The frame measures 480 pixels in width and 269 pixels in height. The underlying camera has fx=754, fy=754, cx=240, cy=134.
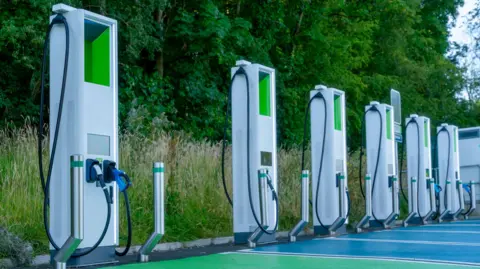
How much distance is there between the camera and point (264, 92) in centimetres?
988

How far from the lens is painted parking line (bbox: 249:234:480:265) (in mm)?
7332

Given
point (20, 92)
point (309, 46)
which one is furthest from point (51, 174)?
point (309, 46)

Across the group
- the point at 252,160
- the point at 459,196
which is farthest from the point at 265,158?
the point at 459,196

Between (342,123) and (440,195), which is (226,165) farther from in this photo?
(440,195)

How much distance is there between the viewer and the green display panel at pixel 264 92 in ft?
32.2

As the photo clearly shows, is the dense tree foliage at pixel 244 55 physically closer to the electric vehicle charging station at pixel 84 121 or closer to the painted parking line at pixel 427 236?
the painted parking line at pixel 427 236

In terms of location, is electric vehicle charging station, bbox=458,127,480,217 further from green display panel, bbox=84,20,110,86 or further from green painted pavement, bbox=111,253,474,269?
green display panel, bbox=84,20,110,86

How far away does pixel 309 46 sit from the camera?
2228 centimetres

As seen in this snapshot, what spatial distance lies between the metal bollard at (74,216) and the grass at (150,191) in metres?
1.64

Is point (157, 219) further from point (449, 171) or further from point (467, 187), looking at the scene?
point (467, 187)

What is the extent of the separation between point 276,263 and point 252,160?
2.67 metres

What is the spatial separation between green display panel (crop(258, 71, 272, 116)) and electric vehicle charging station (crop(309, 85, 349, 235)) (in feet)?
5.09

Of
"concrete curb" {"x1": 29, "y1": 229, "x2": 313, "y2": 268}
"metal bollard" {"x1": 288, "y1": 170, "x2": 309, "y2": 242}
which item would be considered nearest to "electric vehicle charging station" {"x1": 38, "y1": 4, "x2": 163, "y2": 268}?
"concrete curb" {"x1": 29, "y1": 229, "x2": 313, "y2": 268}

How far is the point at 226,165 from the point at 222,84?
327 inches
